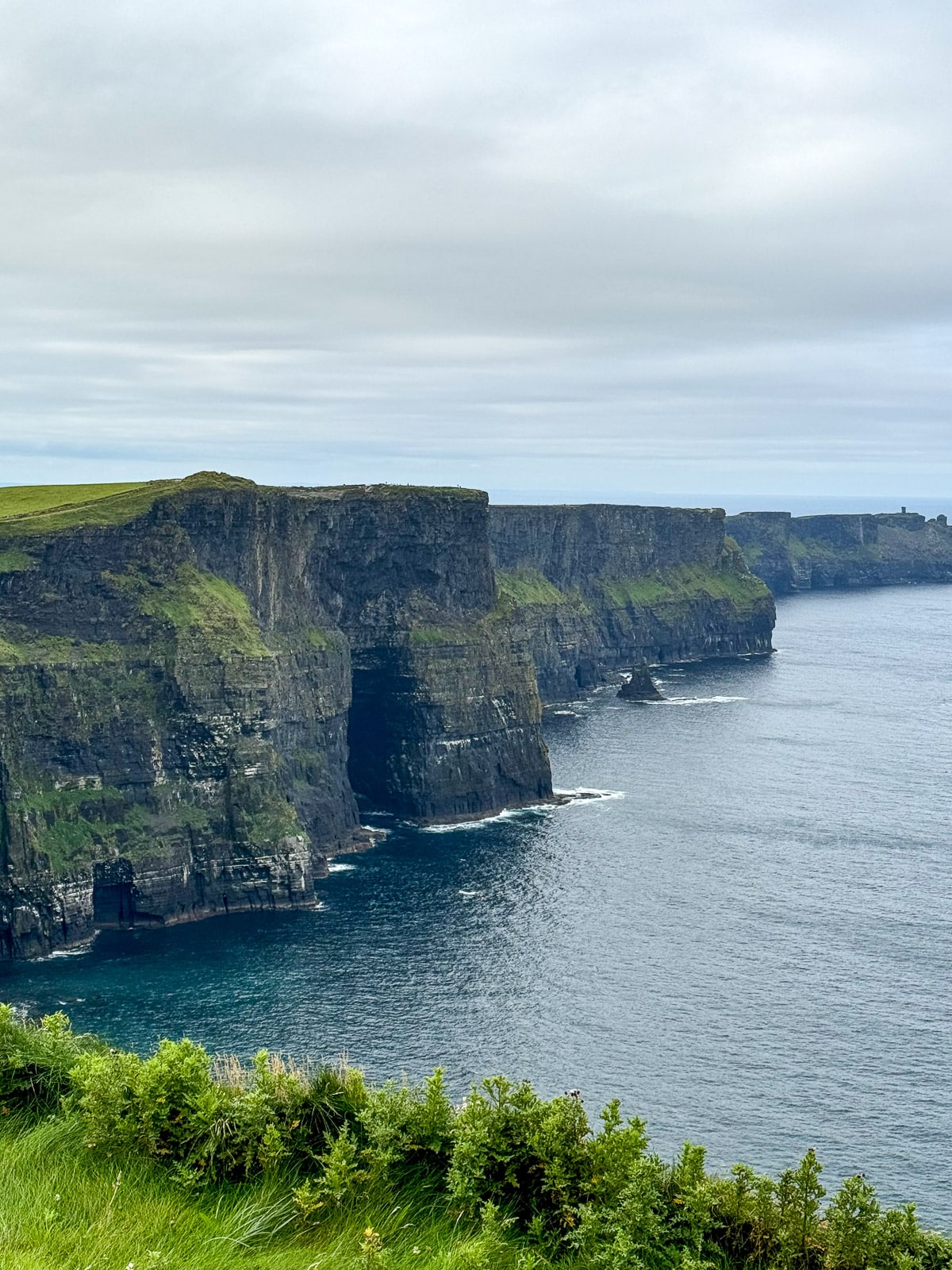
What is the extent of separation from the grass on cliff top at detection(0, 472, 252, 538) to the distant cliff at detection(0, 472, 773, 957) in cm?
40

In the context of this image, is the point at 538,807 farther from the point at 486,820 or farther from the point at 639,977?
the point at 639,977

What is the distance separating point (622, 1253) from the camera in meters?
33.0

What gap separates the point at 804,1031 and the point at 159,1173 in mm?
74451

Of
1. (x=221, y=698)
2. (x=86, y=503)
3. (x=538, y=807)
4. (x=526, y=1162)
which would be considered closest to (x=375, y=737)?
(x=538, y=807)

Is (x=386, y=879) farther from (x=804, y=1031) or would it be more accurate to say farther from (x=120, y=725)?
(x=804, y=1031)

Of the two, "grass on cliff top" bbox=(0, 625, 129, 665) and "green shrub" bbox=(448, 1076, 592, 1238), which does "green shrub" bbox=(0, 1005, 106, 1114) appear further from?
"grass on cliff top" bbox=(0, 625, 129, 665)

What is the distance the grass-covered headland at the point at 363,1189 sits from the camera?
106 feet

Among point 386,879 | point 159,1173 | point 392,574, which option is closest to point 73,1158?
point 159,1173

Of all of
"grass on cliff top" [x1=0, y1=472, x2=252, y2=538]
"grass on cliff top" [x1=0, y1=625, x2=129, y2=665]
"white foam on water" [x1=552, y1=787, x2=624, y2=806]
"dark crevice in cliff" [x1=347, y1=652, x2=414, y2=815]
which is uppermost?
"grass on cliff top" [x1=0, y1=472, x2=252, y2=538]

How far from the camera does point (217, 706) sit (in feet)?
459

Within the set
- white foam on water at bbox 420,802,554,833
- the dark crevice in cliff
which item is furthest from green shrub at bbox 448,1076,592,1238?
the dark crevice in cliff

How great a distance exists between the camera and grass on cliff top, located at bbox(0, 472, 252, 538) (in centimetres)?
14025

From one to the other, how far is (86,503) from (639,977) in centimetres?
7634

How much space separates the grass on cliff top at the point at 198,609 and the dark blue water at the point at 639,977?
2756 centimetres
